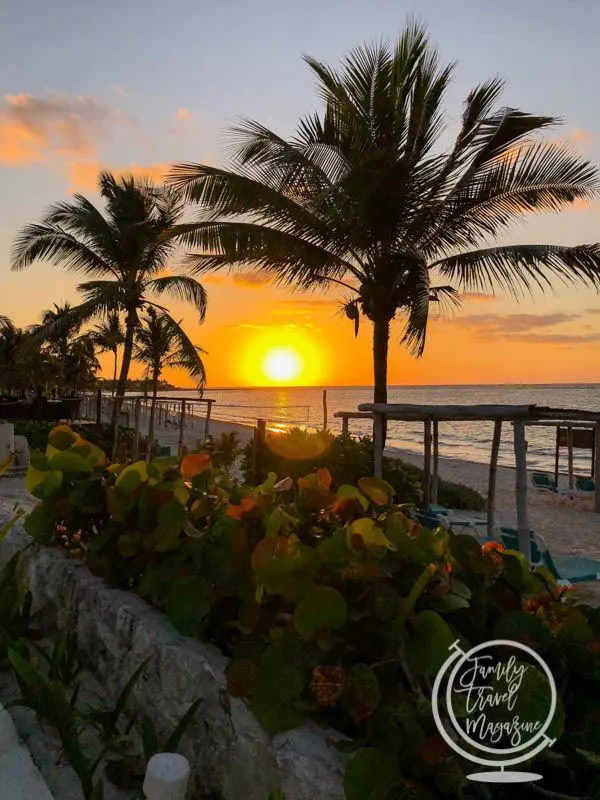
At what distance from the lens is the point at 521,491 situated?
6.16m

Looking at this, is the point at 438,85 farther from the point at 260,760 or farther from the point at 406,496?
the point at 260,760

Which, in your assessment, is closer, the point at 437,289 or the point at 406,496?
the point at 406,496

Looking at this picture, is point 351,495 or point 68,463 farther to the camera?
point 68,463

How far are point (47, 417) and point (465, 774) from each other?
2253 centimetres

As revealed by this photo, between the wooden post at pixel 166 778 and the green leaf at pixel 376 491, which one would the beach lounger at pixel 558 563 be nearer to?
the green leaf at pixel 376 491

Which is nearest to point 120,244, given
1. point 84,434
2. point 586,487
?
point 84,434

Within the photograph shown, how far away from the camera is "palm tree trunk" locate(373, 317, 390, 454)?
11422mm

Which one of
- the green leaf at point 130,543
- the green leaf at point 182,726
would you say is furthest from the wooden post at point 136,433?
the green leaf at point 182,726

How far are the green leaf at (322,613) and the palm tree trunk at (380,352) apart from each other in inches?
403

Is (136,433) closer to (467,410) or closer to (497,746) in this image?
(467,410)

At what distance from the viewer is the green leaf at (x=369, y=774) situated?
108 centimetres

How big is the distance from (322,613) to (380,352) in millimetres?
10544

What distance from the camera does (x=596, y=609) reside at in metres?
1.46

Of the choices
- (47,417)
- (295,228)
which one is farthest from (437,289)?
(47,417)
